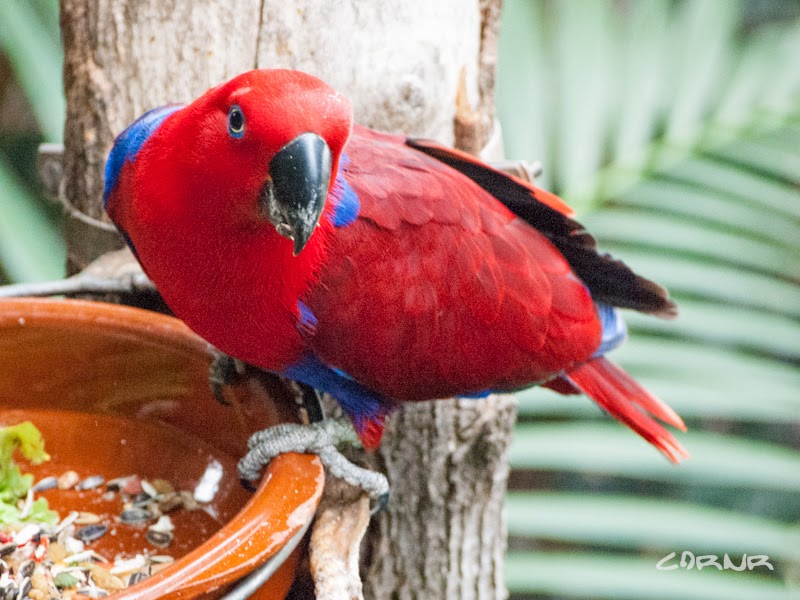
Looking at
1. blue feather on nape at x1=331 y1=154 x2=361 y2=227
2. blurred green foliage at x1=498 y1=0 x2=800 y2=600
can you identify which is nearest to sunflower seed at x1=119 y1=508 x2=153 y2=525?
blue feather on nape at x1=331 y1=154 x2=361 y2=227

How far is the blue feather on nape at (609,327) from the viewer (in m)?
1.13

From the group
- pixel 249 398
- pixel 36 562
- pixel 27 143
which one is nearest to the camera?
pixel 36 562

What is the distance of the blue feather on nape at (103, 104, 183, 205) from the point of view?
0.89m

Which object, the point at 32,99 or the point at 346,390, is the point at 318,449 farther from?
the point at 32,99

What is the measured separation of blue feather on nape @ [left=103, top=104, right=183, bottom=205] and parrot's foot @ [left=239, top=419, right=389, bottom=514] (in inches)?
12.9

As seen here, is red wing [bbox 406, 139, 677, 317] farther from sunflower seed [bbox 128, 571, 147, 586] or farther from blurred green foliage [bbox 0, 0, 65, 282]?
blurred green foliage [bbox 0, 0, 65, 282]

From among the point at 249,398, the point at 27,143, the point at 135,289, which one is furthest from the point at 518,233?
the point at 27,143

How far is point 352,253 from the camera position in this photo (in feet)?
2.93

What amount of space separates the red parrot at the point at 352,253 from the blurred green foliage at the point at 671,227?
48 centimetres

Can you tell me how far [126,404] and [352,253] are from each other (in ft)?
1.22

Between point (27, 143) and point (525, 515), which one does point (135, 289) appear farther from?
point (27, 143)

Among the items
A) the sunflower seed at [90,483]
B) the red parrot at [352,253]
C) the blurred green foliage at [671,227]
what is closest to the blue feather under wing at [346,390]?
the red parrot at [352,253]

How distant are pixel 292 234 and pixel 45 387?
47cm

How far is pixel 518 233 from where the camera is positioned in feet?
3.45
